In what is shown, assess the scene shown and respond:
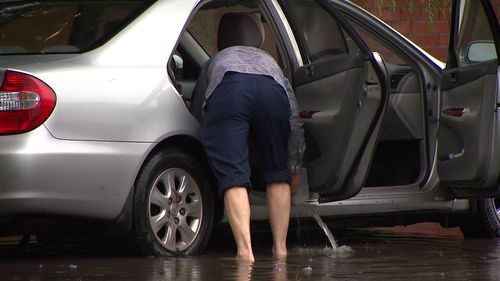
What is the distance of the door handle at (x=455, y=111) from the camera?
9.27 metres

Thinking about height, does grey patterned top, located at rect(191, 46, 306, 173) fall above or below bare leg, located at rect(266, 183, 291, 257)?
above

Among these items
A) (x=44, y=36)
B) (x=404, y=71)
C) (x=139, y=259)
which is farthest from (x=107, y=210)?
(x=404, y=71)

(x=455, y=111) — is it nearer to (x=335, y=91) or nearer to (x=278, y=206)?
(x=335, y=91)

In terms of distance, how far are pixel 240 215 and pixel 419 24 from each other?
19.5ft

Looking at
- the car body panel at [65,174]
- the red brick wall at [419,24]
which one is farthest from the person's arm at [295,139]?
the red brick wall at [419,24]

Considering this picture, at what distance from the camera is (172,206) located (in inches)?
327

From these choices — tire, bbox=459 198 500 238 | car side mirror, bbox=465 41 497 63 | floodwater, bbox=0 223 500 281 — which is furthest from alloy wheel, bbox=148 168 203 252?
tire, bbox=459 198 500 238

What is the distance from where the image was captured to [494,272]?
25.3 feet

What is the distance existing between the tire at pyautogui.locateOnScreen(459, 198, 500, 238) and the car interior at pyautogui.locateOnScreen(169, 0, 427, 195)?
1.90 feet

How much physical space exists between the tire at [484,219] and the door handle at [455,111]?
3.17 ft

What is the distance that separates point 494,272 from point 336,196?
1.51 meters

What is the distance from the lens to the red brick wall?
13781 mm

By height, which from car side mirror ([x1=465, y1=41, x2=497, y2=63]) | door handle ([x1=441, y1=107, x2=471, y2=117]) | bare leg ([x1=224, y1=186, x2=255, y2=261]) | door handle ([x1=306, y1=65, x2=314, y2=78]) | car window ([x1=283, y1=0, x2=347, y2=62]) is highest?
car window ([x1=283, y1=0, x2=347, y2=62])

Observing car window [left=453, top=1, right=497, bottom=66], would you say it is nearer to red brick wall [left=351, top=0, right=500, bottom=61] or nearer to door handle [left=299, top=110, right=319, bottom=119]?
→ door handle [left=299, top=110, right=319, bottom=119]
